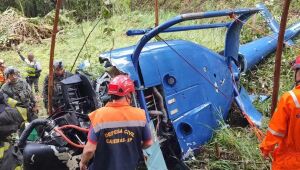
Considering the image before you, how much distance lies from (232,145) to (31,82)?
6.56 metres

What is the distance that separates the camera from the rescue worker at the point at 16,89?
21.7 feet

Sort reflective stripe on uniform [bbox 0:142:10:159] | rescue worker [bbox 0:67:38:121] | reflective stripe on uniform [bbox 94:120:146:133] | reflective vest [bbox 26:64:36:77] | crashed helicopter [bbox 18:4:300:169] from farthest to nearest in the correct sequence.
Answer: reflective vest [bbox 26:64:36:77] → rescue worker [bbox 0:67:38:121] → crashed helicopter [bbox 18:4:300:169] → reflective stripe on uniform [bbox 0:142:10:159] → reflective stripe on uniform [bbox 94:120:146:133]

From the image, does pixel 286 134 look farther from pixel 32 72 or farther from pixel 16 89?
pixel 32 72

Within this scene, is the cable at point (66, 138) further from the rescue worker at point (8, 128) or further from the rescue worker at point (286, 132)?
the rescue worker at point (286, 132)

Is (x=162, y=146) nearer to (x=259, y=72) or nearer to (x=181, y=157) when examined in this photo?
(x=181, y=157)

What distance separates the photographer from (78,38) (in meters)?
15.6

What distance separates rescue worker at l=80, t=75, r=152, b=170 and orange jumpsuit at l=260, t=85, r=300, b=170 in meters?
1.05

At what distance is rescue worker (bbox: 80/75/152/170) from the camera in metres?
3.29

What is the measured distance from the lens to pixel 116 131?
10.8 feet

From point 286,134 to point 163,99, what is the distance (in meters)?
1.78

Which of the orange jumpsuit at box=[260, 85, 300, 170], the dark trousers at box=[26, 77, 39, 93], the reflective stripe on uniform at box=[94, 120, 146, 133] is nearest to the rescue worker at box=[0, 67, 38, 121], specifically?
the dark trousers at box=[26, 77, 39, 93]

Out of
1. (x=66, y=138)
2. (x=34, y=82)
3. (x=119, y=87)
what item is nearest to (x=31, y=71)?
(x=34, y=82)

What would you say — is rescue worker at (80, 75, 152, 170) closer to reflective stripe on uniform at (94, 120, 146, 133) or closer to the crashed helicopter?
reflective stripe on uniform at (94, 120, 146, 133)

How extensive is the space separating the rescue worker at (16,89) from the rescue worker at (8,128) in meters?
2.47
